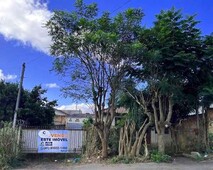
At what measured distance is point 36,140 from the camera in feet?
56.9

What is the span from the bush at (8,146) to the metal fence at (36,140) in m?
0.95

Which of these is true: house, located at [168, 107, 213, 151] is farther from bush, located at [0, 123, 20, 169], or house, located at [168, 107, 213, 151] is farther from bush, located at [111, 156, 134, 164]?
bush, located at [0, 123, 20, 169]

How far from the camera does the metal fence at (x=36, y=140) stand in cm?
1723

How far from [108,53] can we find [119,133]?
4.52 meters

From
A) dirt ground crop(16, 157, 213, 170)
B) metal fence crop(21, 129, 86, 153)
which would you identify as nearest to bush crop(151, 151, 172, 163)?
dirt ground crop(16, 157, 213, 170)

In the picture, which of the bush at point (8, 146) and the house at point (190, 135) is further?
the house at point (190, 135)

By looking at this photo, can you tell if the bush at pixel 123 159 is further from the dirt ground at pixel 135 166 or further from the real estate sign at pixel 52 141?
the real estate sign at pixel 52 141

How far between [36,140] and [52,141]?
0.86 metres

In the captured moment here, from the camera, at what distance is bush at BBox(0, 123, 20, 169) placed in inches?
589

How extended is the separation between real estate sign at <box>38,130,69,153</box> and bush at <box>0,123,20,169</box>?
1.43 m

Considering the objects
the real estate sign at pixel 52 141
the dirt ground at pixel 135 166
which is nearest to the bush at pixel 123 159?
the dirt ground at pixel 135 166

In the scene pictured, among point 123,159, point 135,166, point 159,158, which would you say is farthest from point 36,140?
point 159,158

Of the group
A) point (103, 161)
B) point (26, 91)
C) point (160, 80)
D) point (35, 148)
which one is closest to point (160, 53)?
point (160, 80)

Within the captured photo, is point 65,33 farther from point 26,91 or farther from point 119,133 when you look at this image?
point 26,91
